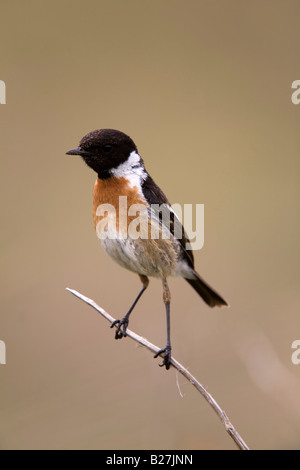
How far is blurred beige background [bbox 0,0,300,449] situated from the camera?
4.50 m

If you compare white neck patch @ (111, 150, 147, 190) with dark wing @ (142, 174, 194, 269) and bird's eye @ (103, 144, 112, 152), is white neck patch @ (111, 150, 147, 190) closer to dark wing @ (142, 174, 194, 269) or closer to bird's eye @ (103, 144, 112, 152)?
dark wing @ (142, 174, 194, 269)

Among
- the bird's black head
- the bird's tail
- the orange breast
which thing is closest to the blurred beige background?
the bird's tail

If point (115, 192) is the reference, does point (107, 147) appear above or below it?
above

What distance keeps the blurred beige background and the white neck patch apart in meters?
1.14

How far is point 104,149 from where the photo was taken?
3.69 m

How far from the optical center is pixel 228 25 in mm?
8195

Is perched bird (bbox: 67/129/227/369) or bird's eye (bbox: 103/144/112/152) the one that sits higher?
bird's eye (bbox: 103/144/112/152)

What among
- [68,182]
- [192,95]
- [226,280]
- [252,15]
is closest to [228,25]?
[252,15]

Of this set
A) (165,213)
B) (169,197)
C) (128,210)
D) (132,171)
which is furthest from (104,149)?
(169,197)

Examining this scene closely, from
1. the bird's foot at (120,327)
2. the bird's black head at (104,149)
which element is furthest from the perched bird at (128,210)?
the bird's foot at (120,327)

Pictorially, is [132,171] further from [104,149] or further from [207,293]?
[207,293]

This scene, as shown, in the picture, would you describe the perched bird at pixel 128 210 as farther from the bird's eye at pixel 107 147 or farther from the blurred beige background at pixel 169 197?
the blurred beige background at pixel 169 197

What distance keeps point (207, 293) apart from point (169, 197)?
2.63m

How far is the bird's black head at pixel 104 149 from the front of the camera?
3.63m
